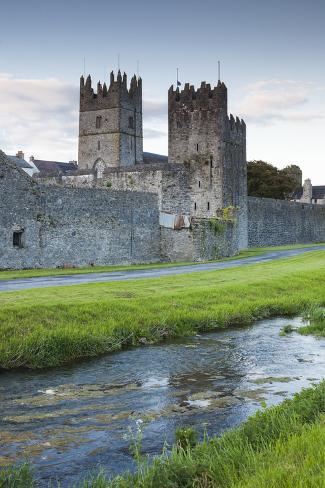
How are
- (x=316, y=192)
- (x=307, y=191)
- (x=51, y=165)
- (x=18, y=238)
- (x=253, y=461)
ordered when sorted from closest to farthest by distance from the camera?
(x=253, y=461) < (x=18, y=238) < (x=51, y=165) < (x=307, y=191) < (x=316, y=192)

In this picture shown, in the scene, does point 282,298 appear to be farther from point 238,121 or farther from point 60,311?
point 238,121

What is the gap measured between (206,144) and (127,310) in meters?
37.6

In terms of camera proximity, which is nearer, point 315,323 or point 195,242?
point 315,323

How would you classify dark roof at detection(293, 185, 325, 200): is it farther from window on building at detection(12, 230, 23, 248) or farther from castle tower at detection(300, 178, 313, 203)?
window on building at detection(12, 230, 23, 248)

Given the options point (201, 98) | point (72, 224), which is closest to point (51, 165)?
point (201, 98)

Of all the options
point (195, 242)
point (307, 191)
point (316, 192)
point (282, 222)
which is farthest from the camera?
point (316, 192)

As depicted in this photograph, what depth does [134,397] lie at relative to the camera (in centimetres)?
967

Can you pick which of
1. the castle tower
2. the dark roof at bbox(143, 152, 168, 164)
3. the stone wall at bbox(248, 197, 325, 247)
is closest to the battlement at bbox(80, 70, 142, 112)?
the dark roof at bbox(143, 152, 168, 164)

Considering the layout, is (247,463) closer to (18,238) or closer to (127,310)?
(127,310)

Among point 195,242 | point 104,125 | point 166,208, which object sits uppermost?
point 104,125

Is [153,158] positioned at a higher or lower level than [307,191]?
higher

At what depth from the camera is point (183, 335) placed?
15570 mm

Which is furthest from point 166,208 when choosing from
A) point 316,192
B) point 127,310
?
point 316,192

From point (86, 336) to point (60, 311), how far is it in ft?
5.21
